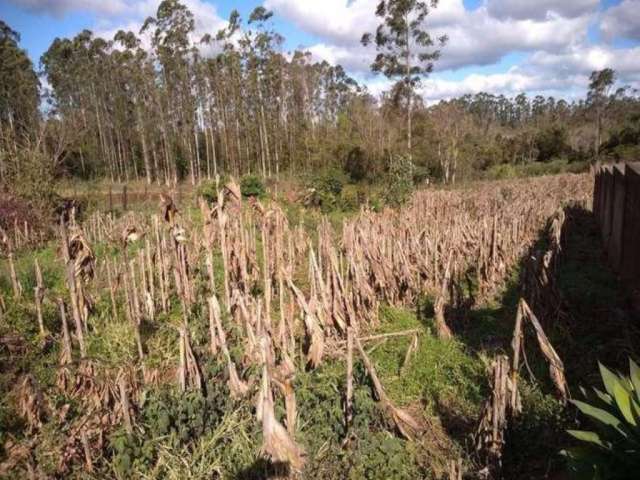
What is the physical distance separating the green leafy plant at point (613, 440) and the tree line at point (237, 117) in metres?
18.8

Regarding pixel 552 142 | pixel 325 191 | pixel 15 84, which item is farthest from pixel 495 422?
pixel 552 142

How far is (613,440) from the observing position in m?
2.42

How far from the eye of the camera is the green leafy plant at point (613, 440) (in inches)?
88.0

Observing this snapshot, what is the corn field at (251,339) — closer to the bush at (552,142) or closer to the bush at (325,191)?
the bush at (325,191)

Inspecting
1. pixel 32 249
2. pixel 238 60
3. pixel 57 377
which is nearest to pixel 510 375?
pixel 57 377

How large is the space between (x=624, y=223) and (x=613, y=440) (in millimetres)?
5292

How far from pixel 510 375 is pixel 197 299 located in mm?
4004

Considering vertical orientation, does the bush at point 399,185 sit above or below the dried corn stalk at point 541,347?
above

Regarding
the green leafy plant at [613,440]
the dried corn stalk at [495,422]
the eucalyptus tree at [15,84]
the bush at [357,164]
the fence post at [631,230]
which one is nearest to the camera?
the green leafy plant at [613,440]

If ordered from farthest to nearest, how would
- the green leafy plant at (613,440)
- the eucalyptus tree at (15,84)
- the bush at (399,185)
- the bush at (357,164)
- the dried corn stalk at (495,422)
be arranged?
the eucalyptus tree at (15,84) < the bush at (357,164) < the bush at (399,185) < the dried corn stalk at (495,422) < the green leafy plant at (613,440)

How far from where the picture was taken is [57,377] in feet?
12.9

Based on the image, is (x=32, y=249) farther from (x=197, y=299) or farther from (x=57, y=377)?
(x=57, y=377)

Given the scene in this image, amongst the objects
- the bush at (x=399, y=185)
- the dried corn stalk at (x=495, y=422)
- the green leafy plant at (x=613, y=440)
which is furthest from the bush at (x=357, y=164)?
the green leafy plant at (x=613, y=440)

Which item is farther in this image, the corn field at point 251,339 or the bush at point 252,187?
the bush at point 252,187
